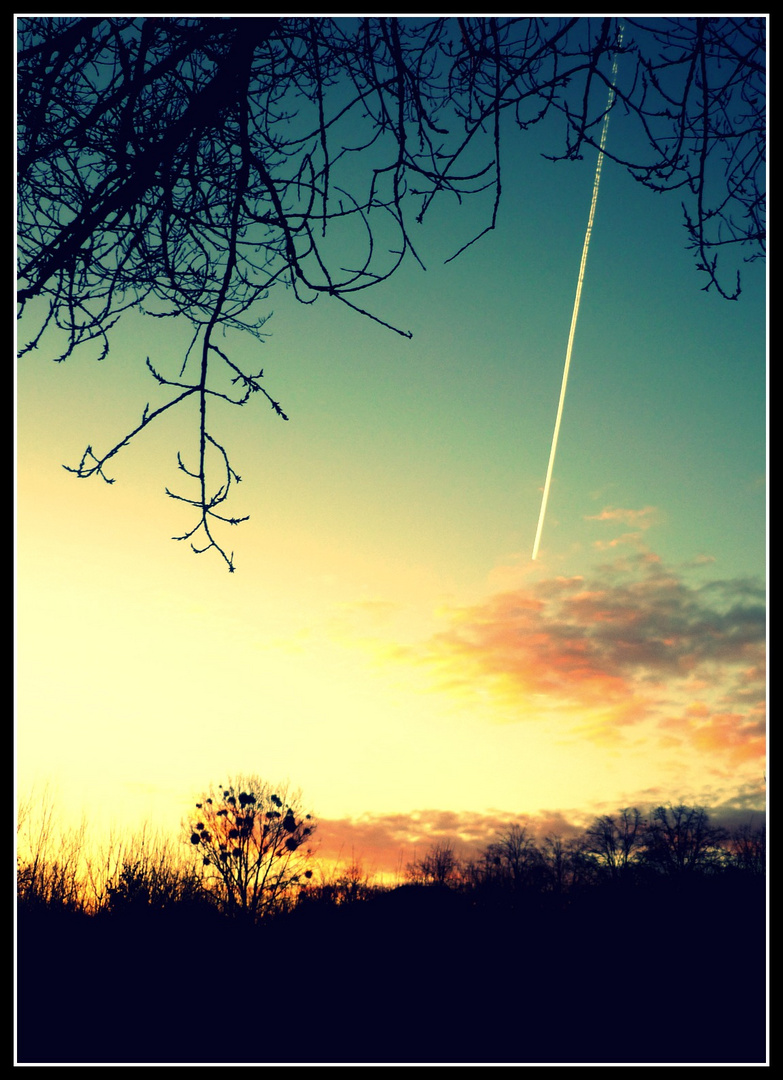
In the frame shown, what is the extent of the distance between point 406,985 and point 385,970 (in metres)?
1.53

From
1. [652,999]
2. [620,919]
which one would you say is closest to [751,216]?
[652,999]

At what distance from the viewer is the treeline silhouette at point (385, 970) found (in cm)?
1783

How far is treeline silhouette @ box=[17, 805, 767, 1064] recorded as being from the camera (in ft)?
58.5

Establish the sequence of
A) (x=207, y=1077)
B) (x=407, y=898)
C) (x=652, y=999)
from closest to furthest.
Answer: (x=207, y=1077) → (x=652, y=999) → (x=407, y=898)

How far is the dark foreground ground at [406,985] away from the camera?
57.9 ft

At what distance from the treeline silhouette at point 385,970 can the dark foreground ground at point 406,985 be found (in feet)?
0.24

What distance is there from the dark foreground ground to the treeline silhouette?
0.24 feet

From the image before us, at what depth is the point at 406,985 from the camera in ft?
78.9

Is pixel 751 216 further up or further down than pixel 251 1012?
further up

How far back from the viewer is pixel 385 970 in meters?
25.4

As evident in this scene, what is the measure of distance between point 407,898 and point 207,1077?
32.9m

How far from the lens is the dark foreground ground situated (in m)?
17.6
